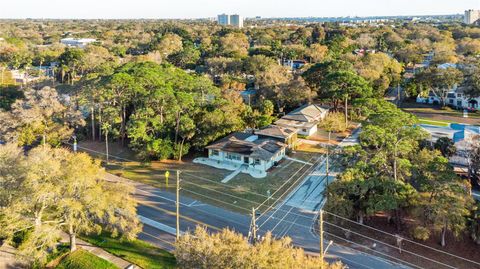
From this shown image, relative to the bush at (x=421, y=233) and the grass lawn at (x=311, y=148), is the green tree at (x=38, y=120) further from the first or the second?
the bush at (x=421, y=233)

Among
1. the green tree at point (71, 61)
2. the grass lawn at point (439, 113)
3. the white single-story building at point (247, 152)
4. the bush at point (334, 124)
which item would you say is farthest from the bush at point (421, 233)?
the green tree at point (71, 61)

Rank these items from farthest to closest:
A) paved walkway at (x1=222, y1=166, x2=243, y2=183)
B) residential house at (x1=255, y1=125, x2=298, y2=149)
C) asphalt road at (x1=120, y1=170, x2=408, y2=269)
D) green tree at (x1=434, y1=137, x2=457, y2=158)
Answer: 1. residential house at (x1=255, y1=125, x2=298, y2=149)
2. green tree at (x1=434, y1=137, x2=457, y2=158)
3. paved walkway at (x1=222, y1=166, x2=243, y2=183)
4. asphalt road at (x1=120, y1=170, x2=408, y2=269)

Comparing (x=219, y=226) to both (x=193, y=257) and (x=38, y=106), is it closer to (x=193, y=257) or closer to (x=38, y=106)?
(x=193, y=257)

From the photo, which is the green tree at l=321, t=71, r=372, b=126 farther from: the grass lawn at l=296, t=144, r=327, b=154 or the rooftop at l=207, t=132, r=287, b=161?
the rooftop at l=207, t=132, r=287, b=161

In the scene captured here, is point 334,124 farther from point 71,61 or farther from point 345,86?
point 71,61

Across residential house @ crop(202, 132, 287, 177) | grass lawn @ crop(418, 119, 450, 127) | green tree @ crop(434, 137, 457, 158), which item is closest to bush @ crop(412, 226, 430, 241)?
residential house @ crop(202, 132, 287, 177)
